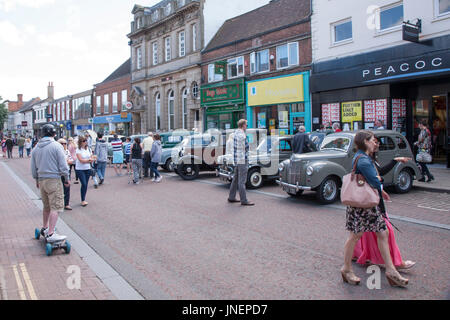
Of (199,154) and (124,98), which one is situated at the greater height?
A: (124,98)

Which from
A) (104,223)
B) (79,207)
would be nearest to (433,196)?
(104,223)

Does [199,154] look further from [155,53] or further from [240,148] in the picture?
[155,53]

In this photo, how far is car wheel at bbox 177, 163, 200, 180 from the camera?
47.0ft

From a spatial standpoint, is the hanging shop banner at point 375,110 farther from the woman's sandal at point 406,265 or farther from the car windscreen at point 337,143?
the woman's sandal at point 406,265

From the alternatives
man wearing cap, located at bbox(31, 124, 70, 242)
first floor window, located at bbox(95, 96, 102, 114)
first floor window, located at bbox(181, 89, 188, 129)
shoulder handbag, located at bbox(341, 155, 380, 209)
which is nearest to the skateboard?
man wearing cap, located at bbox(31, 124, 70, 242)

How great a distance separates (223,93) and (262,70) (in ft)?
12.9

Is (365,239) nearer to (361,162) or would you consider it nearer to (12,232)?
(361,162)

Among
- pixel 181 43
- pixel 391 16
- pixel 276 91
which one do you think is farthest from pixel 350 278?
pixel 181 43

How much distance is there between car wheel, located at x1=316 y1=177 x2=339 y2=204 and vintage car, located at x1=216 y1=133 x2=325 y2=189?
256cm

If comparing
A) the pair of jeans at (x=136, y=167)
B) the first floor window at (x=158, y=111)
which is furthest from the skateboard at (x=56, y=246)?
the first floor window at (x=158, y=111)

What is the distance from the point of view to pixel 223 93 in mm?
26234

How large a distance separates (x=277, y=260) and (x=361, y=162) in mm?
1809

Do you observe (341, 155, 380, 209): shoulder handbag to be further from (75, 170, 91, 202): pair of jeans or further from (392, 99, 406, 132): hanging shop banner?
(392, 99, 406, 132): hanging shop banner

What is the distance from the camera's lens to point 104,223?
25.2ft
